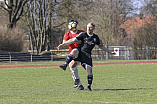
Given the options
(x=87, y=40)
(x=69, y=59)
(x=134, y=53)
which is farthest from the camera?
(x=134, y=53)

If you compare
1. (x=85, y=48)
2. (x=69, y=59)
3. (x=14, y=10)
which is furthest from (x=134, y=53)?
(x=69, y=59)

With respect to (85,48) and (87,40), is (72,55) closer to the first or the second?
(85,48)

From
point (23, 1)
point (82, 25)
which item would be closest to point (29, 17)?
point (23, 1)

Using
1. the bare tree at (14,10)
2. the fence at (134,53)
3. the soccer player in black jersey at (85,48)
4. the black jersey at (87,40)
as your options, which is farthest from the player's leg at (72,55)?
the fence at (134,53)

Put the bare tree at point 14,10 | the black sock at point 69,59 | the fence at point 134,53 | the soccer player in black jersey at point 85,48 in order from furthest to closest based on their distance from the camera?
the fence at point 134,53
the bare tree at point 14,10
the soccer player in black jersey at point 85,48
the black sock at point 69,59

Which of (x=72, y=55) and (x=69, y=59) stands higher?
(x=72, y=55)

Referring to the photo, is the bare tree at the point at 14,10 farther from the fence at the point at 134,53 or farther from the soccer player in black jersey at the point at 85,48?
the soccer player in black jersey at the point at 85,48

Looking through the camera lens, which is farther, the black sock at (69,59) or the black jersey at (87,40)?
the black jersey at (87,40)

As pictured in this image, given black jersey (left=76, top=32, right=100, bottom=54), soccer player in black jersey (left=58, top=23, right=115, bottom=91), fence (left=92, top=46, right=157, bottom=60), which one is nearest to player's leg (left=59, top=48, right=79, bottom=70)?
soccer player in black jersey (left=58, top=23, right=115, bottom=91)

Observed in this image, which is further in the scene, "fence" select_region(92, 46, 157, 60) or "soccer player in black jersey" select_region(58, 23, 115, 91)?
"fence" select_region(92, 46, 157, 60)

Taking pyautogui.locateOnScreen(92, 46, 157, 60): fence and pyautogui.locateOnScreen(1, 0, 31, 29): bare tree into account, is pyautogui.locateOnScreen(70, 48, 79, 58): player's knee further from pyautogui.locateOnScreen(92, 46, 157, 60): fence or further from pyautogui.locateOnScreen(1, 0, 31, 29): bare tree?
pyautogui.locateOnScreen(92, 46, 157, 60): fence

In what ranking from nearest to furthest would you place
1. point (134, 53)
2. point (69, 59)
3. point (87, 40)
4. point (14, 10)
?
point (69, 59) < point (87, 40) < point (134, 53) < point (14, 10)

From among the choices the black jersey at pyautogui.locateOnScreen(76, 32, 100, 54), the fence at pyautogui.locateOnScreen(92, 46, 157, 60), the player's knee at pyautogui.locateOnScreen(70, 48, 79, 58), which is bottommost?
the fence at pyautogui.locateOnScreen(92, 46, 157, 60)

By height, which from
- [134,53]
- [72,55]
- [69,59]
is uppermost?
[72,55]
